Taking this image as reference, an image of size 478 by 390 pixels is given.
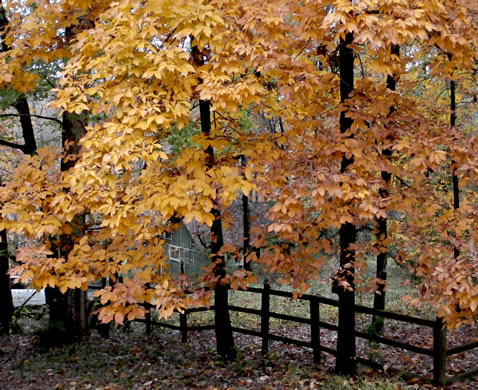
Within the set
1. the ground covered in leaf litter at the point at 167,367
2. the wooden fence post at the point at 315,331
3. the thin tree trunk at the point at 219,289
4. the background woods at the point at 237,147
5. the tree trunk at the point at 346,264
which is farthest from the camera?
the wooden fence post at the point at 315,331

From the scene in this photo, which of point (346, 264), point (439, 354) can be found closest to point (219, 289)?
point (346, 264)

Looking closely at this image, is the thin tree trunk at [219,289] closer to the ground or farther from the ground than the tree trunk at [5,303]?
farther from the ground

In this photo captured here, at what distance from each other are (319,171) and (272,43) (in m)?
1.40

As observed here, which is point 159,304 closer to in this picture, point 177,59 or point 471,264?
point 177,59

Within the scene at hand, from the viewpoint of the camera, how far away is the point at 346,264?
20.6 feet

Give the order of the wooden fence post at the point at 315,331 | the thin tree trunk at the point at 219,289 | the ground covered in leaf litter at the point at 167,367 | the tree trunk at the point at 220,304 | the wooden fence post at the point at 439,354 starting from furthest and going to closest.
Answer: the wooden fence post at the point at 315,331
the tree trunk at the point at 220,304
the thin tree trunk at the point at 219,289
the ground covered in leaf litter at the point at 167,367
the wooden fence post at the point at 439,354

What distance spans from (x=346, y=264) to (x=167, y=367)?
169 inches

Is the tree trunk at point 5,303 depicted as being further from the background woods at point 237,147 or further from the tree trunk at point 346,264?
the tree trunk at point 346,264

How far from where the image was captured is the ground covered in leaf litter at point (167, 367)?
23.6 feet

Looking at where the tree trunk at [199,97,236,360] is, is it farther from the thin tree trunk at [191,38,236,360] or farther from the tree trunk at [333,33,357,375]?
the tree trunk at [333,33,357,375]

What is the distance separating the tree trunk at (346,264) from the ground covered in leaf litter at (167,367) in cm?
30

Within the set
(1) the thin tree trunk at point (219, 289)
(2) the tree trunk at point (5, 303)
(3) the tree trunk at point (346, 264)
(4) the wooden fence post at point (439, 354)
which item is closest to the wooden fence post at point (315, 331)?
(3) the tree trunk at point (346, 264)

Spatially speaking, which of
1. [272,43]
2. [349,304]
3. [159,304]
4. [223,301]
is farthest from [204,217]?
[223,301]

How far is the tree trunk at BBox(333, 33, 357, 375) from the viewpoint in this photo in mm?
6641
